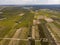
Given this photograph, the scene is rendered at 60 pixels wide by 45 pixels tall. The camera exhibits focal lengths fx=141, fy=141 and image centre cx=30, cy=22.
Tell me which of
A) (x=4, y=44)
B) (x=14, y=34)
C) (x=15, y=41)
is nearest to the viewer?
(x=4, y=44)

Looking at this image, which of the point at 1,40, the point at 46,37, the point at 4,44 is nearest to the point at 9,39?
the point at 1,40

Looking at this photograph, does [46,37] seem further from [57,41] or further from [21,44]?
[21,44]

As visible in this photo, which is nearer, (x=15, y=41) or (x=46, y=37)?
(x=15, y=41)

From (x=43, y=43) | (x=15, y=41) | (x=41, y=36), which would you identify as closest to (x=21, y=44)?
(x=15, y=41)

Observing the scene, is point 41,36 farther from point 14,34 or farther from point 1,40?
point 1,40

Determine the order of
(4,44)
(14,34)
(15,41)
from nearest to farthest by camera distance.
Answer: (4,44), (15,41), (14,34)

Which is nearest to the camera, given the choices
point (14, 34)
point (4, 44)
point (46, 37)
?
point (4, 44)

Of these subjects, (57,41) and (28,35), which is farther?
(28,35)

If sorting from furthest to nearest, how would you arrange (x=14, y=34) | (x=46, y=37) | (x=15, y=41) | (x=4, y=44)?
(x=14, y=34), (x=46, y=37), (x=15, y=41), (x=4, y=44)
